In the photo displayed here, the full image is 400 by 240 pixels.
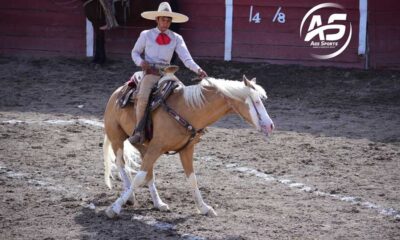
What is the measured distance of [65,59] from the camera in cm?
1537

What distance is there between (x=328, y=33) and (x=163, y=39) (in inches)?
306

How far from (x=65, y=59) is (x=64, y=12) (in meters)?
0.96

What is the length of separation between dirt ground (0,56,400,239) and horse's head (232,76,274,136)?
2.89 ft

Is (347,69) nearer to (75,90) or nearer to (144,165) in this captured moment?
(75,90)

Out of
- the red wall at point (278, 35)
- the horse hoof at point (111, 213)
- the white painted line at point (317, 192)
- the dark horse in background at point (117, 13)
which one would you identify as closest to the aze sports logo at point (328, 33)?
the red wall at point (278, 35)

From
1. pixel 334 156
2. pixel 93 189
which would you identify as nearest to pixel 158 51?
pixel 93 189

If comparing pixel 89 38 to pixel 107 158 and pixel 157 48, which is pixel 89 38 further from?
pixel 157 48

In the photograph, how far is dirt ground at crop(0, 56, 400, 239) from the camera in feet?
22.2

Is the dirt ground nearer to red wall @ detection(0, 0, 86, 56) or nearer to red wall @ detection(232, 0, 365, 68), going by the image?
red wall @ detection(232, 0, 365, 68)

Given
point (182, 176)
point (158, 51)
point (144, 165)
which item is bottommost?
point (182, 176)

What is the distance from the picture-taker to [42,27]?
1558cm

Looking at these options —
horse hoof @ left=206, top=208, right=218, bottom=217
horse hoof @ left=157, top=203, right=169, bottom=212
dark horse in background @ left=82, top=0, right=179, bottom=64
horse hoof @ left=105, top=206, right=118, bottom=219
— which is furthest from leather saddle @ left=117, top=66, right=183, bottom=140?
dark horse in background @ left=82, top=0, right=179, bottom=64

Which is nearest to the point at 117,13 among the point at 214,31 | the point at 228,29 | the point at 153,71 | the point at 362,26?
the point at 214,31

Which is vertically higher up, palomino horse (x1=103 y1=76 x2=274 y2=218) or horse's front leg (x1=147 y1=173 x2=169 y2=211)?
palomino horse (x1=103 y1=76 x2=274 y2=218)
